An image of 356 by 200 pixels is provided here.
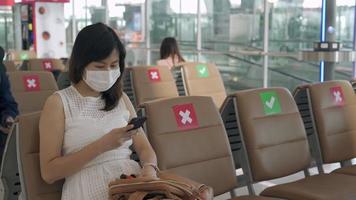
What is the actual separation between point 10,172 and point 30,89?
5.03 ft

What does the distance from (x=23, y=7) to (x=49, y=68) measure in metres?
4.20

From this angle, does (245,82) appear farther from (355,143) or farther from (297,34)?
(355,143)

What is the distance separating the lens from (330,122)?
2.89m

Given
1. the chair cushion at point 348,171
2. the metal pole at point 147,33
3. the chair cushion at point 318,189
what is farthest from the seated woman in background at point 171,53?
the metal pole at point 147,33

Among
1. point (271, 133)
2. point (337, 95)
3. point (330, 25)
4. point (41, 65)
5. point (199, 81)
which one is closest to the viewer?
point (271, 133)

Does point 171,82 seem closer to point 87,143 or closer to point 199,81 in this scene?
point 199,81

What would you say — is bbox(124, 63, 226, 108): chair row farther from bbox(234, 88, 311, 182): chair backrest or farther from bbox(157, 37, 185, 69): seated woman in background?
bbox(234, 88, 311, 182): chair backrest

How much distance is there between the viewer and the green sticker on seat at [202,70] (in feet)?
15.2

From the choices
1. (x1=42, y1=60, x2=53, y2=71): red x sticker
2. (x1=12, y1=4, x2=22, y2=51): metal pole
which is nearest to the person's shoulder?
(x1=42, y1=60, x2=53, y2=71): red x sticker

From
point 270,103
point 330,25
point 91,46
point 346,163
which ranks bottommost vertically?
point 346,163

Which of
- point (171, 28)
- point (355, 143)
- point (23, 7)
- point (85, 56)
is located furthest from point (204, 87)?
point (23, 7)

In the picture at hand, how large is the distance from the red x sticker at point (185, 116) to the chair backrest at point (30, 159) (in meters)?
0.62

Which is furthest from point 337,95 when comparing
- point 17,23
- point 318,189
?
point 17,23

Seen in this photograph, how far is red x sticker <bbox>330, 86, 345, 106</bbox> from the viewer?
117 inches
